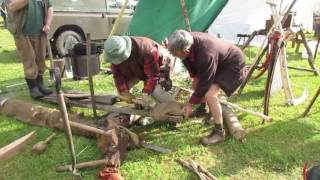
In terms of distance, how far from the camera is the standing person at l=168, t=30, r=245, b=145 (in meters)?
3.97

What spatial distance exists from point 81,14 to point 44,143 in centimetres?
587

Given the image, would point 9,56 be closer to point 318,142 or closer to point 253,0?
point 253,0

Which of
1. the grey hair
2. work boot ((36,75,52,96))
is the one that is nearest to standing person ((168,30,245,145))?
Answer: the grey hair

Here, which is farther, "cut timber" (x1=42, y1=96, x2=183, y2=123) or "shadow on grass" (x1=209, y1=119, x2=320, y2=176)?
"cut timber" (x1=42, y1=96, x2=183, y2=123)

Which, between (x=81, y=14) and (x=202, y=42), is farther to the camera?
(x=81, y=14)

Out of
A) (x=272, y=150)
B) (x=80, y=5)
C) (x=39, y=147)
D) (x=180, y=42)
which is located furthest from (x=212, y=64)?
(x=80, y=5)

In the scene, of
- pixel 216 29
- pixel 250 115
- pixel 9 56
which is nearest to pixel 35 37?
pixel 250 115

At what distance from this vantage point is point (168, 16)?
7.14 m

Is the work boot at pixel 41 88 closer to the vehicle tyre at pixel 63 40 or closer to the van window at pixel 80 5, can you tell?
the vehicle tyre at pixel 63 40

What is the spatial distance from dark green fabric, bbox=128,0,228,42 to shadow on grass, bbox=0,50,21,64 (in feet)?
11.9

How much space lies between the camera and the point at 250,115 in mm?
5156

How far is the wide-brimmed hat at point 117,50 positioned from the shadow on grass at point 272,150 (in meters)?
1.40

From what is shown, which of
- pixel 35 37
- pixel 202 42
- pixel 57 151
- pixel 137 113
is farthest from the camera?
pixel 35 37

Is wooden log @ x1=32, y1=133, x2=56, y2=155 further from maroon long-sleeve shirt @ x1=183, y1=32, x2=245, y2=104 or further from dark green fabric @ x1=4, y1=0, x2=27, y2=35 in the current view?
dark green fabric @ x1=4, y1=0, x2=27, y2=35
